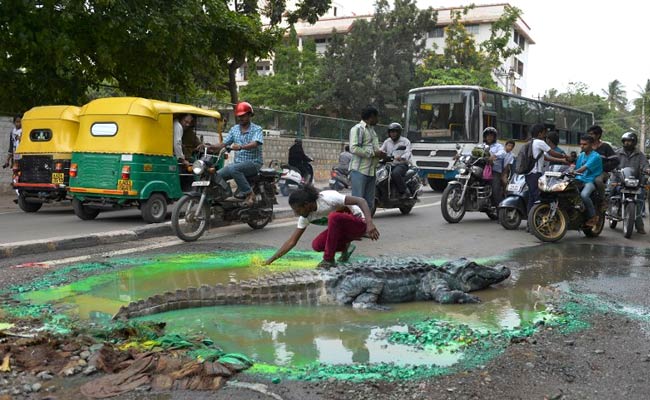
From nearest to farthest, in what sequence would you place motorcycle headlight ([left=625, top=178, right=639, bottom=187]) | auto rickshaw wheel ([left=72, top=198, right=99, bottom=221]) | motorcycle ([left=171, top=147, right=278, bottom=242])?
motorcycle ([left=171, top=147, right=278, bottom=242]) → motorcycle headlight ([left=625, top=178, right=639, bottom=187]) → auto rickshaw wheel ([left=72, top=198, right=99, bottom=221])

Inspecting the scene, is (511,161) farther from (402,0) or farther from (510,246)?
(402,0)

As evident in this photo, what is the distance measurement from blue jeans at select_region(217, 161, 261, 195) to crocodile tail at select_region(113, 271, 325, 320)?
3.80 m

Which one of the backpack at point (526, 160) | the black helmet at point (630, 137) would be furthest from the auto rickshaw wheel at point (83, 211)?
the black helmet at point (630, 137)

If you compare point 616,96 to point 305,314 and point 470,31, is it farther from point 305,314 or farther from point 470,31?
point 305,314

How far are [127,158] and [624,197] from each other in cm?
820

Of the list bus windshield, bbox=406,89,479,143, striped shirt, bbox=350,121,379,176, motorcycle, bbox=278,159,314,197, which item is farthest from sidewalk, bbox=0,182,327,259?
bus windshield, bbox=406,89,479,143

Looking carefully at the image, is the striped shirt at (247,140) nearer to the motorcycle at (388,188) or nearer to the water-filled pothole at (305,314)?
the water-filled pothole at (305,314)

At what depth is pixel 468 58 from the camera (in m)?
37.3

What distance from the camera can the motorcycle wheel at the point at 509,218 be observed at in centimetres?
995

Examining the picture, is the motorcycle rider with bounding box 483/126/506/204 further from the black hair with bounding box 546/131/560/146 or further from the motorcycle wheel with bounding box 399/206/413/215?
the motorcycle wheel with bounding box 399/206/413/215

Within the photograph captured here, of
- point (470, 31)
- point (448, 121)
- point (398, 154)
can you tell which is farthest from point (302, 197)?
point (470, 31)

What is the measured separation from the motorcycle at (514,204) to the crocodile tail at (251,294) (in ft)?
19.1

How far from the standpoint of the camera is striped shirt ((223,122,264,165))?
8.65 metres

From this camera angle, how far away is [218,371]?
314 centimetres
